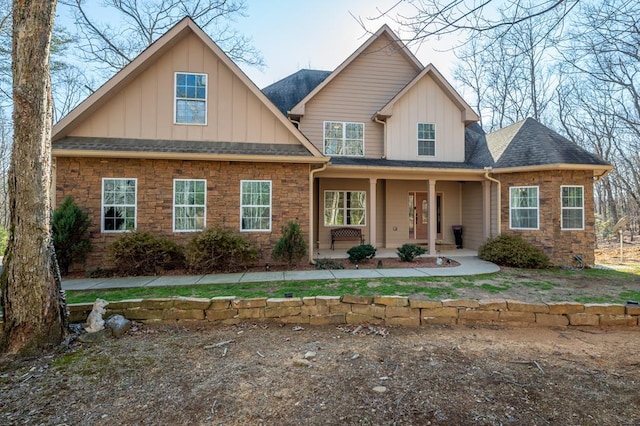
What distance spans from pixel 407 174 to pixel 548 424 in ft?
29.4

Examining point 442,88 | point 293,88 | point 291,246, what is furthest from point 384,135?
point 291,246

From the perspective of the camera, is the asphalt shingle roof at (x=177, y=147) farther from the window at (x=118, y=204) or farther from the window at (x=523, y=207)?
the window at (x=523, y=207)

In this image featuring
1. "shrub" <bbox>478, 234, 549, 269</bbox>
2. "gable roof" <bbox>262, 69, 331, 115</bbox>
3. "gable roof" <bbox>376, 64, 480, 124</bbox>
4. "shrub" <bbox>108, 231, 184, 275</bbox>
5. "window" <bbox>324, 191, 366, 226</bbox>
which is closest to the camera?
"shrub" <bbox>108, 231, 184, 275</bbox>

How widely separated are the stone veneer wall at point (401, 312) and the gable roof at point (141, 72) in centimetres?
526

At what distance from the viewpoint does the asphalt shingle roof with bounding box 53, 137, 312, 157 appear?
8148 mm

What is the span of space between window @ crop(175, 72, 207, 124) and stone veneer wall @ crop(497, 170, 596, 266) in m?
10.9

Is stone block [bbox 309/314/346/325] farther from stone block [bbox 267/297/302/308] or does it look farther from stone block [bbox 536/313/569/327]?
stone block [bbox 536/313/569/327]

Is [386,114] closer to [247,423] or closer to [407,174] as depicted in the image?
[407,174]

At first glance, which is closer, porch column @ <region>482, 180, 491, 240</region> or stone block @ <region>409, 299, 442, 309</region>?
stone block @ <region>409, 299, 442, 309</region>

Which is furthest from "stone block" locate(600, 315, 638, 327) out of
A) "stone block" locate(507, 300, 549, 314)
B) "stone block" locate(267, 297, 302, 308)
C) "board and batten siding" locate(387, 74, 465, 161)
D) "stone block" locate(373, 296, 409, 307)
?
"board and batten siding" locate(387, 74, 465, 161)

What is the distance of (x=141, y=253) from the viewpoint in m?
7.75

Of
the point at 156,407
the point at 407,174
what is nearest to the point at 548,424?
the point at 156,407

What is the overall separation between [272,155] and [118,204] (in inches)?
179

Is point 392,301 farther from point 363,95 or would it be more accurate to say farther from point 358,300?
point 363,95
